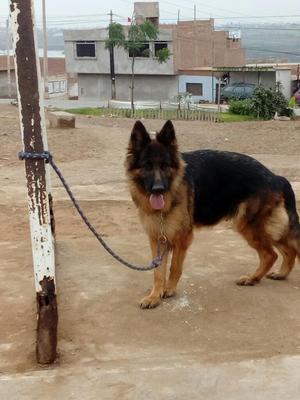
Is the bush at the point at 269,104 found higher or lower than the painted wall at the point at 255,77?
lower

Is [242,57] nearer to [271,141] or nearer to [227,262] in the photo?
[271,141]

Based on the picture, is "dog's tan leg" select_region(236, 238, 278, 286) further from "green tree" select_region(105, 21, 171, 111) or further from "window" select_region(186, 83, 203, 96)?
"window" select_region(186, 83, 203, 96)

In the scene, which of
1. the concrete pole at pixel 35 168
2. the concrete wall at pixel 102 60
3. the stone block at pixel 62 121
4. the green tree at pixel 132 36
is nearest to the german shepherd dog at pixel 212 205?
the concrete pole at pixel 35 168

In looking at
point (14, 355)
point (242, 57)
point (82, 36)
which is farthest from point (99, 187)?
point (242, 57)

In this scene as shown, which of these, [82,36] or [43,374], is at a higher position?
[82,36]

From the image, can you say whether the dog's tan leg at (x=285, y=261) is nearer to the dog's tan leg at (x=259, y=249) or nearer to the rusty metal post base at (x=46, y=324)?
the dog's tan leg at (x=259, y=249)

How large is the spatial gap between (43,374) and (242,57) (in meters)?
68.8

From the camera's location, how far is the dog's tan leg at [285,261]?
5730 mm

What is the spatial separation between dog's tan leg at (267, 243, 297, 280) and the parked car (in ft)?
145

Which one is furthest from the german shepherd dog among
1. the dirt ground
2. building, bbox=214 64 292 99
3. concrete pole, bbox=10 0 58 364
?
building, bbox=214 64 292 99

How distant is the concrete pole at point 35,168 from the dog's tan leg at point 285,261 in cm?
247

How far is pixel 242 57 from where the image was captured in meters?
69.4

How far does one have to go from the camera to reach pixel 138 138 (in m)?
4.87

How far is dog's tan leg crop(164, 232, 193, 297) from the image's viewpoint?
533 centimetres
